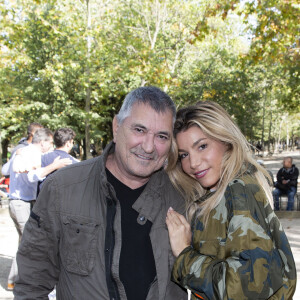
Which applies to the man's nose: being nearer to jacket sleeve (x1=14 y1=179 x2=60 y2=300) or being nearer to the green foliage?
jacket sleeve (x1=14 y1=179 x2=60 y2=300)

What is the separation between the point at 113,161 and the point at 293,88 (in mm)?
17188

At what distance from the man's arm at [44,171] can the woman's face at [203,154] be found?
301cm

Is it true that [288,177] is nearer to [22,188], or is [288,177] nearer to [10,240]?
[10,240]

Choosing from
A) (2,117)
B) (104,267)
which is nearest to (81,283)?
(104,267)

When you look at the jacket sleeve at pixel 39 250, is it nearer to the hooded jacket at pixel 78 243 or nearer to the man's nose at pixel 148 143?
the hooded jacket at pixel 78 243

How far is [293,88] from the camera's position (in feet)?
57.7

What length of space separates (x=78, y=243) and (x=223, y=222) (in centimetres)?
78

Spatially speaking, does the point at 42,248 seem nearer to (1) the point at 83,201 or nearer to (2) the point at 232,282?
(1) the point at 83,201

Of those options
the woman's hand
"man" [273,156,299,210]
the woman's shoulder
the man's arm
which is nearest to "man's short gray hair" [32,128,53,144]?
the man's arm

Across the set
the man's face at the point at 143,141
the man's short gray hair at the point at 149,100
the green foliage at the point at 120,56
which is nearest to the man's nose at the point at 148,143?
the man's face at the point at 143,141

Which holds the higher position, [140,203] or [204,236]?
[140,203]

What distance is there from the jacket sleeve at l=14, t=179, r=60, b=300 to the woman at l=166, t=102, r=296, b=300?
66 cm

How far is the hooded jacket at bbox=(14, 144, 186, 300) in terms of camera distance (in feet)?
6.27

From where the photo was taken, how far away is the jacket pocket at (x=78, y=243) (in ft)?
6.28
